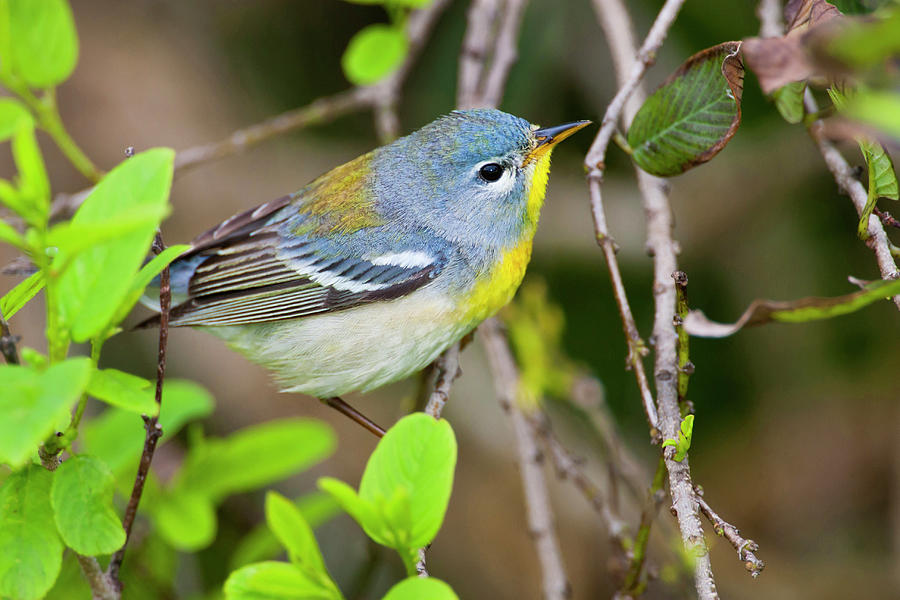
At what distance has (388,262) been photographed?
9.63ft

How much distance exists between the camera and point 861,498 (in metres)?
4.14

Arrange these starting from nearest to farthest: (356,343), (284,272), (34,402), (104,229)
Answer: (104,229)
(34,402)
(356,343)
(284,272)

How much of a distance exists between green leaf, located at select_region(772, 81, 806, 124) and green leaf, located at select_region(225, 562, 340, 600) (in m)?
1.60

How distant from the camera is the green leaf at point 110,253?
1435 mm

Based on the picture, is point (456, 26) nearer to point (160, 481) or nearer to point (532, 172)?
point (532, 172)

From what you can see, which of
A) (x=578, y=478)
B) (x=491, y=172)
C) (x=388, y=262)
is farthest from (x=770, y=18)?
(x=578, y=478)

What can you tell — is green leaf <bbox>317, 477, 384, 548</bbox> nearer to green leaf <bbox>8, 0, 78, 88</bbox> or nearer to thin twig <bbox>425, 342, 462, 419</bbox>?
thin twig <bbox>425, 342, 462, 419</bbox>

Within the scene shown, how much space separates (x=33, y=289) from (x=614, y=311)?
11.2ft

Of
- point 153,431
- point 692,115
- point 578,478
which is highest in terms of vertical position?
point 692,115

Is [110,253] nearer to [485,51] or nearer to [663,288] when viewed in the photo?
[663,288]

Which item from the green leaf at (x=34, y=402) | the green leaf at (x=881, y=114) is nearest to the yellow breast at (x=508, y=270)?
the green leaf at (x=34, y=402)

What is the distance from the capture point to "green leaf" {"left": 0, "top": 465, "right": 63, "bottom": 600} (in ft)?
5.49

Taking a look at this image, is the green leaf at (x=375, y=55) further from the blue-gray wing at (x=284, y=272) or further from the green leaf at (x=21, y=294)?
the green leaf at (x=21, y=294)

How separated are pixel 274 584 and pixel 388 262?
5.08ft
